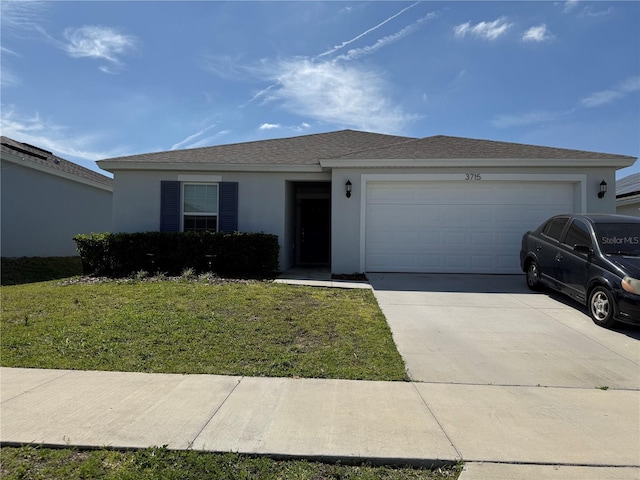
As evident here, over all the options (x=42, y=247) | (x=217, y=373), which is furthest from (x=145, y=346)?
(x=42, y=247)

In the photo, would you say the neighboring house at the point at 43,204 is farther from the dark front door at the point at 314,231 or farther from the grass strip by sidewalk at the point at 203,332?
the dark front door at the point at 314,231

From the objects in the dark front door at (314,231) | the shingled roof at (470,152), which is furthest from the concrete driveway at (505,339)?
the dark front door at (314,231)

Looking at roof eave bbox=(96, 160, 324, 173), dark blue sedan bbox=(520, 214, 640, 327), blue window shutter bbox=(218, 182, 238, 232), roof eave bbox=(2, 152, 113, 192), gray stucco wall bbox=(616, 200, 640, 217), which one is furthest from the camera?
gray stucco wall bbox=(616, 200, 640, 217)

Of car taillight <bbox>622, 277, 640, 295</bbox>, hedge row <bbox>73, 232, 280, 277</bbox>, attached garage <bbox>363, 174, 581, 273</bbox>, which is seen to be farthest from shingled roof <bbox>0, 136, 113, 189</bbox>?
car taillight <bbox>622, 277, 640, 295</bbox>

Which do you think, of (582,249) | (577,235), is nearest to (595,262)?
(582,249)

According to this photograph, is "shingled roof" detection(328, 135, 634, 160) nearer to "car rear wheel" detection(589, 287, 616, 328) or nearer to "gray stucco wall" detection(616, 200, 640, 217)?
"car rear wheel" detection(589, 287, 616, 328)

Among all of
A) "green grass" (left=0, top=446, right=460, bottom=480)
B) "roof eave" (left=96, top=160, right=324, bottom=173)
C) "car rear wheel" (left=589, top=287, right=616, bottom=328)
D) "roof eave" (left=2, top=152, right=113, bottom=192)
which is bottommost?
"green grass" (left=0, top=446, right=460, bottom=480)

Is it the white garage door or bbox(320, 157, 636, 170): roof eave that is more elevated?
bbox(320, 157, 636, 170): roof eave

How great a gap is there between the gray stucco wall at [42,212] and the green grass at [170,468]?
13.3 metres

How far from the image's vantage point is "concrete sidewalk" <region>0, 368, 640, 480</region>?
A: 2793mm

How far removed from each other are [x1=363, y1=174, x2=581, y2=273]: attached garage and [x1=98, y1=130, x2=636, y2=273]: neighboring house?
27mm

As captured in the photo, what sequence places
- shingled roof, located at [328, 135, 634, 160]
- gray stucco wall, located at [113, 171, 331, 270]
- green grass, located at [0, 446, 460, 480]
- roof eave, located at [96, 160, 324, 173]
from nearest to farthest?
green grass, located at [0, 446, 460, 480], shingled roof, located at [328, 135, 634, 160], roof eave, located at [96, 160, 324, 173], gray stucco wall, located at [113, 171, 331, 270]

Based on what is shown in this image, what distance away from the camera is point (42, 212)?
13938 millimetres

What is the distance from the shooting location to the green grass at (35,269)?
34.8 feet
